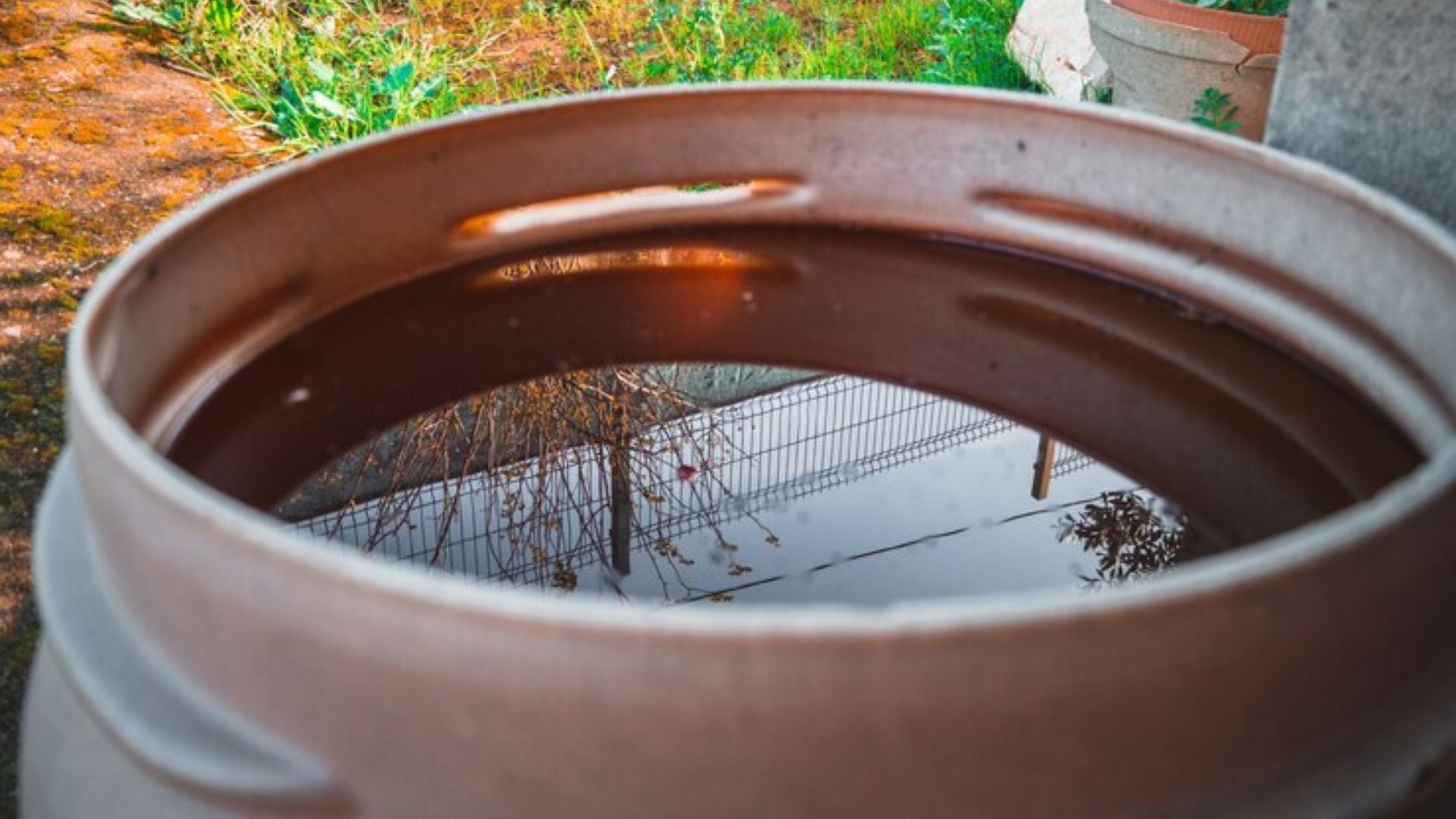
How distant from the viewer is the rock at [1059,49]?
332cm

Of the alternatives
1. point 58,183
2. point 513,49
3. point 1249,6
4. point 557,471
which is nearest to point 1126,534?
point 557,471

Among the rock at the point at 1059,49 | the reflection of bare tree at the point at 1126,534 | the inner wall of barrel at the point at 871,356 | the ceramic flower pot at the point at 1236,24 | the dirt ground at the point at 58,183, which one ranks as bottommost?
the dirt ground at the point at 58,183

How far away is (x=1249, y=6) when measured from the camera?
2645 millimetres

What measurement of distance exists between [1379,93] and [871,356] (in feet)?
1.95

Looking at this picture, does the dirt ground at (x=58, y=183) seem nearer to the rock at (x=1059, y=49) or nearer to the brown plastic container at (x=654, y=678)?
the brown plastic container at (x=654, y=678)

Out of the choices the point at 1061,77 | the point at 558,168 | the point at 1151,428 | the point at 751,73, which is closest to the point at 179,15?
the point at 751,73

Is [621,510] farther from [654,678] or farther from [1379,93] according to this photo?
[1379,93]

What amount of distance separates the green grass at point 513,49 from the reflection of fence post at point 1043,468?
7.27ft

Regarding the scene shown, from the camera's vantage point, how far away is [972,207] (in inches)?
59.3

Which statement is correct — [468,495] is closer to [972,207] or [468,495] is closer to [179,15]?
[972,207]

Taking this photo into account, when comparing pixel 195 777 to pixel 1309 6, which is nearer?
pixel 195 777

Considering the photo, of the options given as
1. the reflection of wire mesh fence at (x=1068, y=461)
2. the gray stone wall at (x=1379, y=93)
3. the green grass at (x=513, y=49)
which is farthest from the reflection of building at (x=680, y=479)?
the green grass at (x=513, y=49)

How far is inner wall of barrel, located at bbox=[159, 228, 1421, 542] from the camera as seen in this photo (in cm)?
121

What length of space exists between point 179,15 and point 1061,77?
2.28 metres
